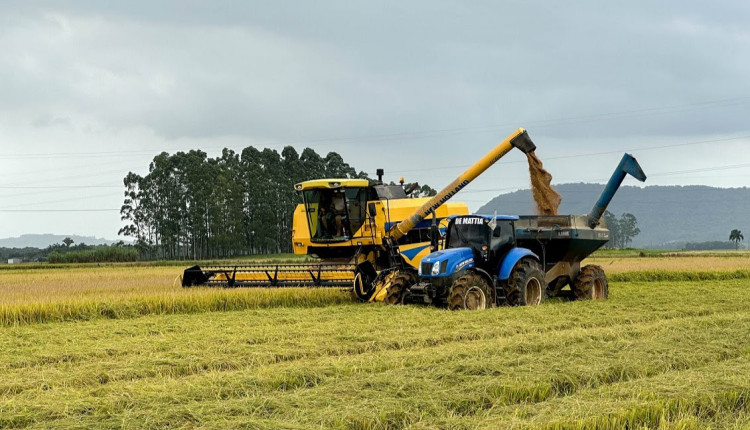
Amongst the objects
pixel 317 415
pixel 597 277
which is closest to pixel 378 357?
pixel 317 415

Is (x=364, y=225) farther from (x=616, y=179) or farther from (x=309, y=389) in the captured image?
(x=309, y=389)

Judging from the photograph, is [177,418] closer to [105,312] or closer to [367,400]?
[367,400]

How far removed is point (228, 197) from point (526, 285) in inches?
2435

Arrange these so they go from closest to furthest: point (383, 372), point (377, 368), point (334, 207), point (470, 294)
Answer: point (383, 372) → point (377, 368) → point (470, 294) → point (334, 207)

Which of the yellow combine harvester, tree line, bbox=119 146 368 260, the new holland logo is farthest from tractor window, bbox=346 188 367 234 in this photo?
tree line, bbox=119 146 368 260

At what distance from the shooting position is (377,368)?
8453mm

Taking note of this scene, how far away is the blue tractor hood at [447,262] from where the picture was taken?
1505 cm

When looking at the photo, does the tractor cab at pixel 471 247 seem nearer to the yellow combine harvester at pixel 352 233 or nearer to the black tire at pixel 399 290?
the black tire at pixel 399 290

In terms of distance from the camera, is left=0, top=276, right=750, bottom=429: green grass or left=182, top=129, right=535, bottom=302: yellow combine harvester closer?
left=0, top=276, right=750, bottom=429: green grass

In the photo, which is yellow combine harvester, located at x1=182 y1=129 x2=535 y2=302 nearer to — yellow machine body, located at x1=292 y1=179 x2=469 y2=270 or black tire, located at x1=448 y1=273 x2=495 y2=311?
yellow machine body, located at x1=292 y1=179 x2=469 y2=270

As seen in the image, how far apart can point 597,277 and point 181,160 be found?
2762 inches

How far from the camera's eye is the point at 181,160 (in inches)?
3273

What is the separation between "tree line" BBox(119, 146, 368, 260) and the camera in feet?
249

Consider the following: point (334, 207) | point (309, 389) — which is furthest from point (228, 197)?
point (309, 389)
